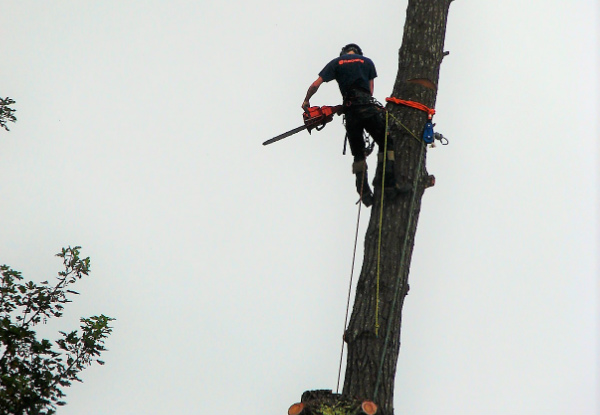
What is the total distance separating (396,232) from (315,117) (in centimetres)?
154

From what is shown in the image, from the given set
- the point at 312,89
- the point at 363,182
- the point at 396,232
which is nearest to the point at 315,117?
the point at 312,89

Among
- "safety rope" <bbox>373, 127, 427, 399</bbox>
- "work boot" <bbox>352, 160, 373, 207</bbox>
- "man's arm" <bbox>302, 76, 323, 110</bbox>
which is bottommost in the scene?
"safety rope" <bbox>373, 127, 427, 399</bbox>

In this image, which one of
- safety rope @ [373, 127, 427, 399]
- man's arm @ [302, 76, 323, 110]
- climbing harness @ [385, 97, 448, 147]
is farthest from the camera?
man's arm @ [302, 76, 323, 110]

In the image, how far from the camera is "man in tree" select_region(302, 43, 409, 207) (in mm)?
6574

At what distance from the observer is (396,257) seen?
19.0 feet

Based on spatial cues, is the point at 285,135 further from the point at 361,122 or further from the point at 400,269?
the point at 400,269

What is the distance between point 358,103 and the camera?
6.80 meters

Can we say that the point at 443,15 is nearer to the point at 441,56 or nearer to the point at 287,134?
the point at 441,56

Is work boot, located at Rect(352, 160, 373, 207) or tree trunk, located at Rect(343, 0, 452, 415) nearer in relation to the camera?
tree trunk, located at Rect(343, 0, 452, 415)

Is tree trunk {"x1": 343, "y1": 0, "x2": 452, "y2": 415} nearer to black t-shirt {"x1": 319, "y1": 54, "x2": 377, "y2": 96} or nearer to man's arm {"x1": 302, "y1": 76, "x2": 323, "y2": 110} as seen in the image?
black t-shirt {"x1": 319, "y1": 54, "x2": 377, "y2": 96}

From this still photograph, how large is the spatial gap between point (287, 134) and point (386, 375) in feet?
7.90

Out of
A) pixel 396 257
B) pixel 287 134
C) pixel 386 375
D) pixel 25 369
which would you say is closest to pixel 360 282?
pixel 396 257

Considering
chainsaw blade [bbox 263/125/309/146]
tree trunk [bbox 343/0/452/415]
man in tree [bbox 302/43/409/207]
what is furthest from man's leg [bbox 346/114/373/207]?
tree trunk [bbox 343/0/452/415]

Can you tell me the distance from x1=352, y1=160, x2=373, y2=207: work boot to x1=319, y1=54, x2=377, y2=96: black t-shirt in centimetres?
60
